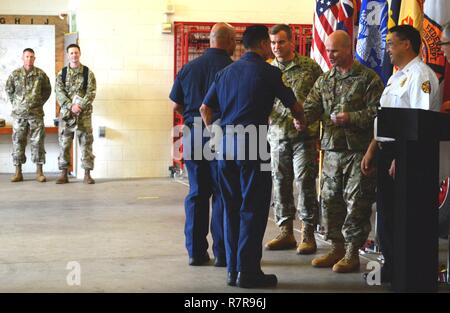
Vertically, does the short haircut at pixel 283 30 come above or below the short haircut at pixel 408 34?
above

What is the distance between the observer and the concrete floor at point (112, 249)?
17.1ft

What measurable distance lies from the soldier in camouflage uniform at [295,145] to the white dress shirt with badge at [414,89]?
0.97 metres

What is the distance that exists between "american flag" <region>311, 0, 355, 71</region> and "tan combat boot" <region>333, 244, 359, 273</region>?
2.17 meters

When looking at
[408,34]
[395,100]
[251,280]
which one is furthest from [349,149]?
[251,280]

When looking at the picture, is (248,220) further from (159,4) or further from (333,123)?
(159,4)

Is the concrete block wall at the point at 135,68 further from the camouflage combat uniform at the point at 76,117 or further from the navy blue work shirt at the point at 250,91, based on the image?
the navy blue work shirt at the point at 250,91

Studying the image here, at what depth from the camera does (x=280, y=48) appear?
6109 mm

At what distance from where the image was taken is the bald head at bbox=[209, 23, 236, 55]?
5.66m

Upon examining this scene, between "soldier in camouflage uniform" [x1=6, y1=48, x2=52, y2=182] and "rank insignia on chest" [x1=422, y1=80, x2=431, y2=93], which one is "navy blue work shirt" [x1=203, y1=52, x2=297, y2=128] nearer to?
"rank insignia on chest" [x1=422, y1=80, x2=431, y2=93]

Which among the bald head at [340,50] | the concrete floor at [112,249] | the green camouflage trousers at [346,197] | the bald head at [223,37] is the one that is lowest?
the concrete floor at [112,249]

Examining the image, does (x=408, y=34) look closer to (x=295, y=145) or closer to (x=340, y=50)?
(x=340, y=50)

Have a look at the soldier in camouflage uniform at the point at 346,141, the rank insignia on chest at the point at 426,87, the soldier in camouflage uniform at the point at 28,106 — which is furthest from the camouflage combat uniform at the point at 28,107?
the rank insignia on chest at the point at 426,87

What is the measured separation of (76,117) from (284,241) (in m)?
5.22

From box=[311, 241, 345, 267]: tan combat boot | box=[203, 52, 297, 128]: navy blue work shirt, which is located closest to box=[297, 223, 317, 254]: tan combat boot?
box=[311, 241, 345, 267]: tan combat boot
